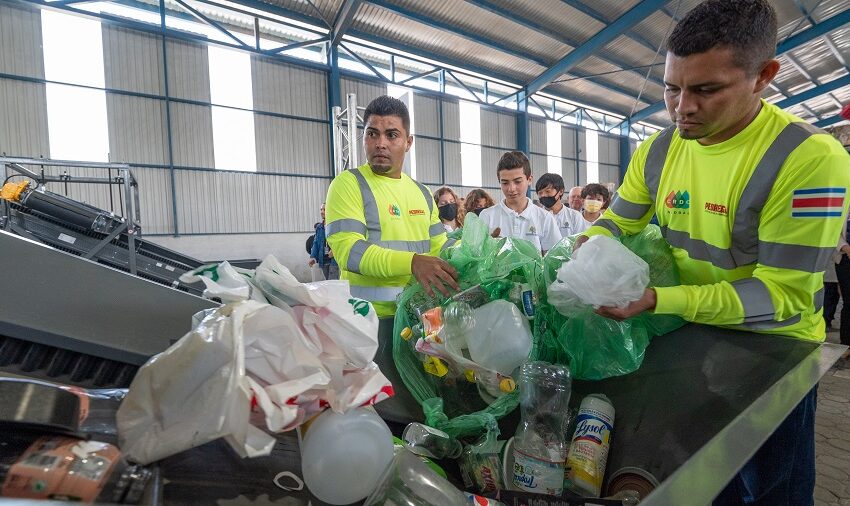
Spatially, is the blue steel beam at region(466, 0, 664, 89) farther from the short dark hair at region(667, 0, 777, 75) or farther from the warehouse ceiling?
the short dark hair at region(667, 0, 777, 75)

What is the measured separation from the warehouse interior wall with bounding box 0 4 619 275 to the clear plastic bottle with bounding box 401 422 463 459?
28.2ft

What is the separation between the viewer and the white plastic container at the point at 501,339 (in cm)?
100

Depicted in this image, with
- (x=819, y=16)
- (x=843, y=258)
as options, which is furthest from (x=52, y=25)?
(x=819, y=16)

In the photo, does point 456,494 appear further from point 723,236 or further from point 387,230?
point 387,230

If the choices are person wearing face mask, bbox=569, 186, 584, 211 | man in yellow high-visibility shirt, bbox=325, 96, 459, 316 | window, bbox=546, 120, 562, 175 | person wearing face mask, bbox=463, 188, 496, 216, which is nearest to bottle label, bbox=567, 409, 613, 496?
man in yellow high-visibility shirt, bbox=325, 96, 459, 316

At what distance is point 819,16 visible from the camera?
10227 millimetres

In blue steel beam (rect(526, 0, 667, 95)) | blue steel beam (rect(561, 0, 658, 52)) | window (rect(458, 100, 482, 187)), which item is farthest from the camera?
window (rect(458, 100, 482, 187))

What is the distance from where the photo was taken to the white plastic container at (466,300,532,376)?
995 mm

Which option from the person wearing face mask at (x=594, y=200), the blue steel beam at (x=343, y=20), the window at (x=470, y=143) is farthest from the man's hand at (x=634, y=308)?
the window at (x=470, y=143)

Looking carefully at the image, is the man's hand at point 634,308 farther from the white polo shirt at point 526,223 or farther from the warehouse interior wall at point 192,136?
the warehouse interior wall at point 192,136

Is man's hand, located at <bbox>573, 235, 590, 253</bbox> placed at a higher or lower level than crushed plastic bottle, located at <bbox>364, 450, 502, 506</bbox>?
higher

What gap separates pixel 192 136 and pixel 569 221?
7.52m

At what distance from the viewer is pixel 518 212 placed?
148 inches

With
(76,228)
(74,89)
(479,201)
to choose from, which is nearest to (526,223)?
(479,201)
